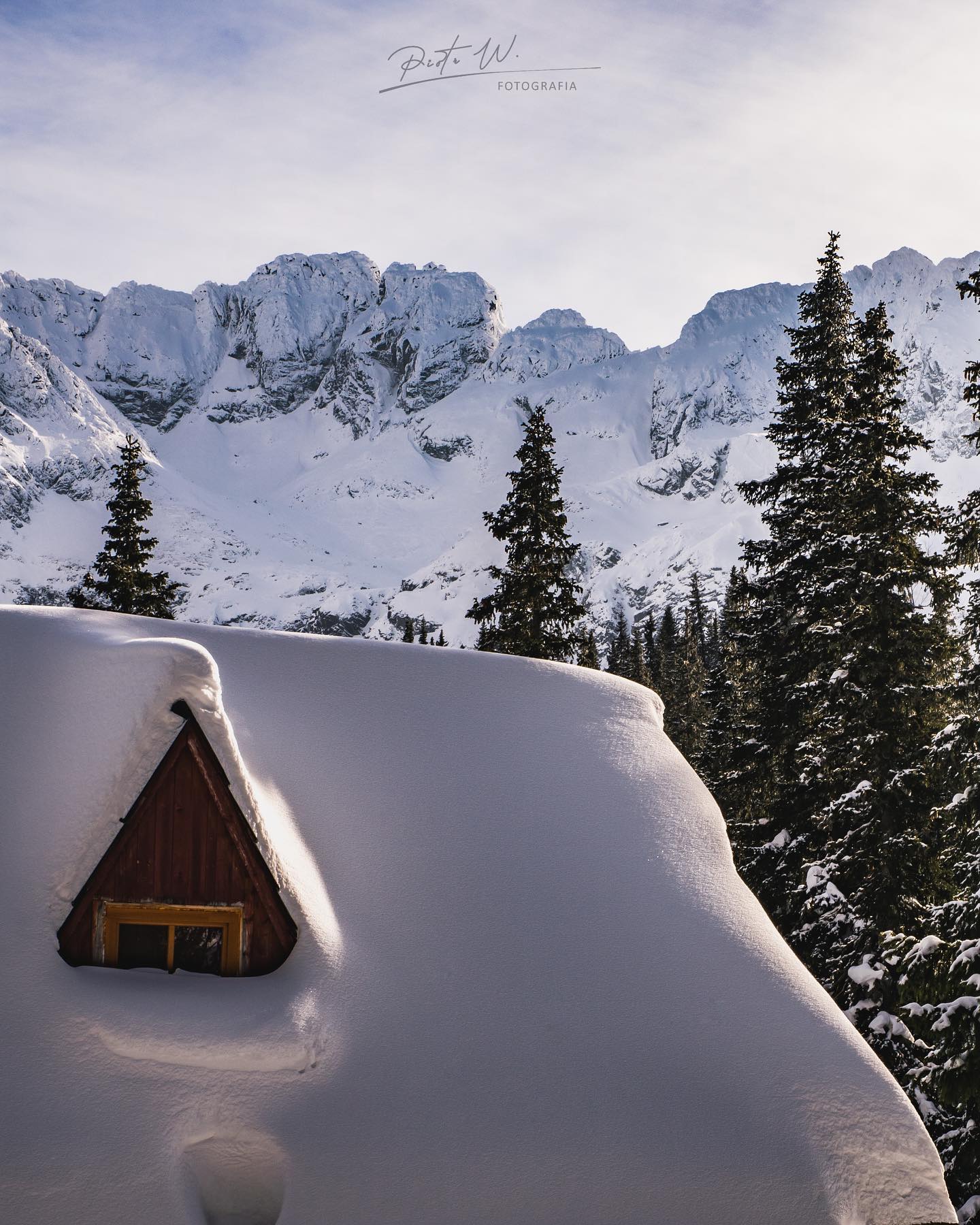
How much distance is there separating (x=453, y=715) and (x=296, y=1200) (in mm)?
5028

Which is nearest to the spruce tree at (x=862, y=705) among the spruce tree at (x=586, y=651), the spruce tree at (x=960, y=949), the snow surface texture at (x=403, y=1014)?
the spruce tree at (x=960, y=949)

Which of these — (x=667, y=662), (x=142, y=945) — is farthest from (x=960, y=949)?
(x=667, y=662)


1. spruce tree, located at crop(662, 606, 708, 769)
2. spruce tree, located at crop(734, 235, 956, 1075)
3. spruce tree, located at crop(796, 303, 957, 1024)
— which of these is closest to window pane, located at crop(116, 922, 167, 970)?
spruce tree, located at crop(734, 235, 956, 1075)

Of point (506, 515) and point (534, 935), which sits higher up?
point (506, 515)

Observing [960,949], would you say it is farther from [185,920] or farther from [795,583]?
[795,583]

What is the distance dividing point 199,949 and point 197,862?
0.70 m

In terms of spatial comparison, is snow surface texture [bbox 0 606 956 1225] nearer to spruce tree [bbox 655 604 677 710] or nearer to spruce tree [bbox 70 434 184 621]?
spruce tree [bbox 70 434 184 621]

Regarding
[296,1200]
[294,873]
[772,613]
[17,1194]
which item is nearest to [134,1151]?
[17,1194]

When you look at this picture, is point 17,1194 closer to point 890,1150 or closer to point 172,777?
point 172,777

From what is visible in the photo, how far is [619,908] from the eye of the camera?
8.09 metres

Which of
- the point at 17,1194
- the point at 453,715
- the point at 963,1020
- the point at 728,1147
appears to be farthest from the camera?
the point at 453,715

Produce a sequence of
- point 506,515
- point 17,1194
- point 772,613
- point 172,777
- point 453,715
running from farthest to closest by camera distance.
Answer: point 506,515, point 772,613, point 453,715, point 172,777, point 17,1194

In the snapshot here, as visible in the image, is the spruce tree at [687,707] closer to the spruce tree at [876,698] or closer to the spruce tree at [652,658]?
the spruce tree at [652,658]

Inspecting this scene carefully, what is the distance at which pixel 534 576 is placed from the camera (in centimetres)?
2214
